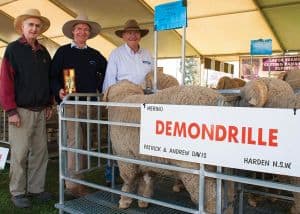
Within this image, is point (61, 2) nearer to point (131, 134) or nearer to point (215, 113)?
point (131, 134)

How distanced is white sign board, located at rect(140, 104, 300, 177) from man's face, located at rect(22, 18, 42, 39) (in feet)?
6.24

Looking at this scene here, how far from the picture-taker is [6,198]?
13.7 ft

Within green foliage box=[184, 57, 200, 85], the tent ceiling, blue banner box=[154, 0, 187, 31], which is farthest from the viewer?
green foliage box=[184, 57, 200, 85]

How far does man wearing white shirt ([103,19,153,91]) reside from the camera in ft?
13.5

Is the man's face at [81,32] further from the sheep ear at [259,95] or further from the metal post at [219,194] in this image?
the metal post at [219,194]

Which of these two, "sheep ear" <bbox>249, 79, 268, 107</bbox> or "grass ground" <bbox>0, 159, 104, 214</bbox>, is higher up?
"sheep ear" <bbox>249, 79, 268, 107</bbox>

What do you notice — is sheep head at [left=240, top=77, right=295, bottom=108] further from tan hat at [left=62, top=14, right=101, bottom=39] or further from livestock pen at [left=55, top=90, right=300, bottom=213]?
tan hat at [left=62, top=14, right=101, bottom=39]

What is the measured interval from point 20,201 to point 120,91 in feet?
5.22

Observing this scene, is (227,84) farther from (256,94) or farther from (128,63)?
(256,94)

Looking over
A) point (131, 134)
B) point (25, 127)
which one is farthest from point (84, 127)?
point (131, 134)

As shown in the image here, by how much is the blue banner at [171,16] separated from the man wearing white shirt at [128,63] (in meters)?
0.70

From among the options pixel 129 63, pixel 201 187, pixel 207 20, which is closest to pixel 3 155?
pixel 129 63

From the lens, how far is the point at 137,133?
9.92ft

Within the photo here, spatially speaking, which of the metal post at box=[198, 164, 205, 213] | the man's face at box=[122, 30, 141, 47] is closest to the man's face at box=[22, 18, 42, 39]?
the man's face at box=[122, 30, 141, 47]
